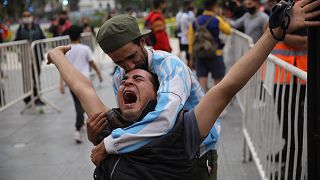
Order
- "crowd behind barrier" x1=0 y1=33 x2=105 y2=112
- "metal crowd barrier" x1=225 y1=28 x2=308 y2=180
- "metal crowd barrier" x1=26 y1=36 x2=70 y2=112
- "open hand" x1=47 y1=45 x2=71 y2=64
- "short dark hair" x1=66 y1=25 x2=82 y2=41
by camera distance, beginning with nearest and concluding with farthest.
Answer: "open hand" x1=47 y1=45 x2=71 y2=64
"metal crowd barrier" x1=225 y1=28 x2=308 y2=180
"short dark hair" x1=66 y1=25 x2=82 y2=41
"crowd behind barrier" x1=0 y1=33 x2=105 y2=112
"metal crowd barrier" x1=26 y1=36 x2=70 y2=112

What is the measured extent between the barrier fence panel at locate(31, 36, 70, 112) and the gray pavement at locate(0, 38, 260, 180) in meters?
0.48

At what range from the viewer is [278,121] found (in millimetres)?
3818

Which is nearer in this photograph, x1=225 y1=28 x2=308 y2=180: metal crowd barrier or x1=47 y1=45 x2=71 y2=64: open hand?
x1=47 y1=45 x2=71 y2=64: open hand

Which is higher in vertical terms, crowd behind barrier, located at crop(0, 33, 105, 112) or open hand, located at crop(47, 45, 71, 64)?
open hand, located at crop(47, 45, 71, 64)

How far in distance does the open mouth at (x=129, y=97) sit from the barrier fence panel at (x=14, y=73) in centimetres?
537

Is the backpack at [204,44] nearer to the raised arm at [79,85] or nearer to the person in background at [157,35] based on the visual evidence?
the person in background at [157,35]

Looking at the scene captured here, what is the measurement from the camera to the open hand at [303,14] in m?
1.74

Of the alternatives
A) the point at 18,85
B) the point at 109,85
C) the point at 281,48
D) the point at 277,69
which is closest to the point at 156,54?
the point at 277,69

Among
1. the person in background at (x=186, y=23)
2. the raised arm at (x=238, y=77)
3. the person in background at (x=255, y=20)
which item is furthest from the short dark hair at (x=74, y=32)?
the raised arm at (x=238, y=77)

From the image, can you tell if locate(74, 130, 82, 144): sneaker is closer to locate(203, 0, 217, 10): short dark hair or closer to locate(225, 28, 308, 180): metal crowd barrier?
locate(225, 28, 308, 180): metal crowd barrier

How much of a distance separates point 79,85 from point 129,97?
1.37 feet

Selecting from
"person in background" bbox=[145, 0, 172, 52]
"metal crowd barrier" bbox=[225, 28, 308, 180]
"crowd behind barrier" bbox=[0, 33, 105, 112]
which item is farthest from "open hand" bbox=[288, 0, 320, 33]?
"person in background" bbox=[145, 0, 172, 52]

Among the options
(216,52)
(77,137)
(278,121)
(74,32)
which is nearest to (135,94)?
(278,121)

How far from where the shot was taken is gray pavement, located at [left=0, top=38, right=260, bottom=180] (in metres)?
5.05
